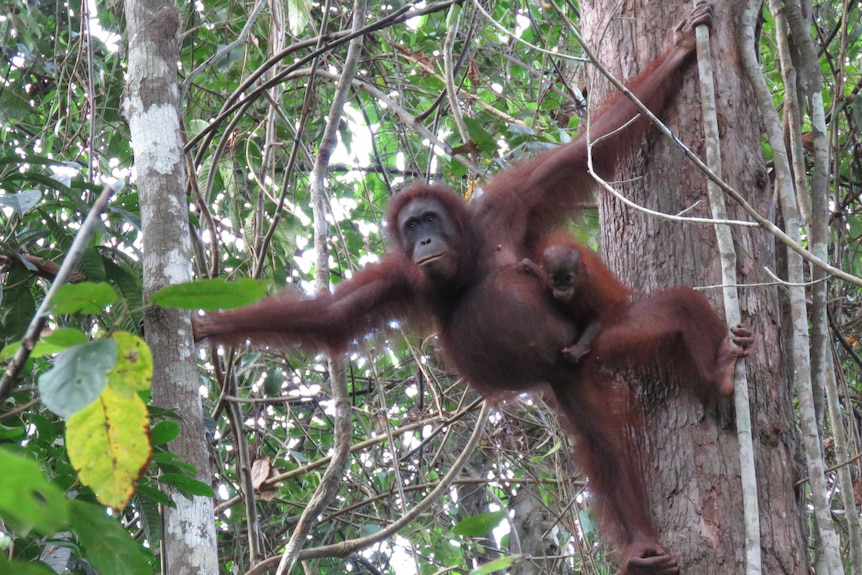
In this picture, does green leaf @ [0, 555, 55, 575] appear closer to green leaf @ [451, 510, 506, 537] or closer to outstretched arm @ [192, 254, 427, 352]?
outstretched arm @ [192, 254, 427, 352]

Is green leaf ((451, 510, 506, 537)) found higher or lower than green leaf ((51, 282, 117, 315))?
lower

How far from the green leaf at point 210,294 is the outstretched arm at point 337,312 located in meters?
2.10

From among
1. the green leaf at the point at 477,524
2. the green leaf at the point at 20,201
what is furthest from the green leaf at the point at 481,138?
the green leaf at the point at 20,201

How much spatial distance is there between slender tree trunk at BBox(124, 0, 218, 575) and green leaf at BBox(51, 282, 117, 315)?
3.90 feet

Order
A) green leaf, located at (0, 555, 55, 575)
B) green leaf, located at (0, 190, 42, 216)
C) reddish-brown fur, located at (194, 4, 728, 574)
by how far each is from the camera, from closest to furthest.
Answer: green leaf, located at (0, 555, 55, 575) → green leaf, located at (0, 190, 42, 216) → reddish-brown fur, located at (194, 4, 728, 574)

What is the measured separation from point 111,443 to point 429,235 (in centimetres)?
235

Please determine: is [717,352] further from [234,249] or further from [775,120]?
[234,249]

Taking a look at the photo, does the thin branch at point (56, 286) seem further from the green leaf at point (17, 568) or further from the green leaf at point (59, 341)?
the green leaf at point (17, 568)

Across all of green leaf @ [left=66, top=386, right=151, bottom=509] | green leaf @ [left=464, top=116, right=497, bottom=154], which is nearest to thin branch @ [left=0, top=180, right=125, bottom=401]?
green leaf @ [left=66, top=386, right=151, bottom=509]

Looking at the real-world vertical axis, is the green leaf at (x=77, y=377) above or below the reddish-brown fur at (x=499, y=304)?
below

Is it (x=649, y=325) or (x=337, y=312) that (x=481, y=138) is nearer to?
(x=337, y=312)

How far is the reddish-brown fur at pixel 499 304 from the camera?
3.25 meters

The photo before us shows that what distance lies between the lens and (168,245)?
256cm

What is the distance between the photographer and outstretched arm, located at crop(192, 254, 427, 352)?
3.49 m
